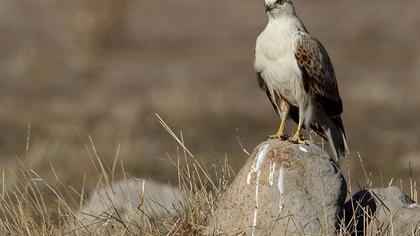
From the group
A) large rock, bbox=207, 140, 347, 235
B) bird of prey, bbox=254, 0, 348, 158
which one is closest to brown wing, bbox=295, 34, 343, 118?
bird of prey, bbox=254, 0, 348, 158

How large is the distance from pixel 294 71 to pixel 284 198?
120 centimetres

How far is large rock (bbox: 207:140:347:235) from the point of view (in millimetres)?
7383

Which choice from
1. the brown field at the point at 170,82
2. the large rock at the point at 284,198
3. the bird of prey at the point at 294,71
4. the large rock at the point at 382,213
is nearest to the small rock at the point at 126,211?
the brown field at the point at 170,82

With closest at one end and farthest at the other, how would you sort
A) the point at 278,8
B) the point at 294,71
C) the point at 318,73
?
1. the point at 278,8
2. the point at 294,71
3. the point at 318,73

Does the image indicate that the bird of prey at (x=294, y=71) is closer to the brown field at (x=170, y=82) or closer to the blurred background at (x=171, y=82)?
the brown field at (x=170, y=82)

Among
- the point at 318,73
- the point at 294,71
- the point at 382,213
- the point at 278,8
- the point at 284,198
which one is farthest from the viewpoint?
the point at 318,73

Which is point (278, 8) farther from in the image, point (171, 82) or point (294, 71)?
point (171, 82)

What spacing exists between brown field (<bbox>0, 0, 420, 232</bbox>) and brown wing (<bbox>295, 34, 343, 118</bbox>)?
2.89 ft

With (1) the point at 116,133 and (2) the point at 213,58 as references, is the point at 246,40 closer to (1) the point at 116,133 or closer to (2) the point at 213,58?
(2) the point at 213,58

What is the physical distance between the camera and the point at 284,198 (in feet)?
24.2

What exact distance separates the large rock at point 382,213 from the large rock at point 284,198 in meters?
0.17

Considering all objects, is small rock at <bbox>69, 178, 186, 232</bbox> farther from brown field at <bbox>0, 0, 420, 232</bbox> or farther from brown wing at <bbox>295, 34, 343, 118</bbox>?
brown wing at <bbox>295, 34, 343, 118</bbox>

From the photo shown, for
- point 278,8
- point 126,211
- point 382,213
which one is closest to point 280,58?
point 278,8

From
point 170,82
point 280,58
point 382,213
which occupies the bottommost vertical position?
point 170,82
